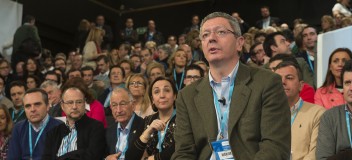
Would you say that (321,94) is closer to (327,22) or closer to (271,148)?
(271,148)

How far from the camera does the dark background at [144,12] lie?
13.7 metres

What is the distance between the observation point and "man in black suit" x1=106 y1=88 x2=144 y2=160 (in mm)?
4438

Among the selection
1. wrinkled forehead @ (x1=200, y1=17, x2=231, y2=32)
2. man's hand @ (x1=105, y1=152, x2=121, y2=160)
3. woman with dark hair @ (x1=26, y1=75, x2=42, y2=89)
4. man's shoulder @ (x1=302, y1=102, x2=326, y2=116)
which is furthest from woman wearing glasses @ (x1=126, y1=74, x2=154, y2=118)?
wrinkled forehead @ (x1=200, y1=17, x2=231, y2=32)

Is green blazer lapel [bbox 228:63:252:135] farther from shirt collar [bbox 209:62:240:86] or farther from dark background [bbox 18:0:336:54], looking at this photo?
dark background [bbox 18:0:336:54]

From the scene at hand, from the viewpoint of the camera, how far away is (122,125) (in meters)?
4.57

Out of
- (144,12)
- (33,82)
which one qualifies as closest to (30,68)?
(33,82)

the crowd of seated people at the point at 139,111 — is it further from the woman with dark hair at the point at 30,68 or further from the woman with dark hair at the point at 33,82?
the woman with dark hair at the point at 30,68

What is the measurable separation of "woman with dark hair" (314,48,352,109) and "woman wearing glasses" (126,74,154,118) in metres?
1.71

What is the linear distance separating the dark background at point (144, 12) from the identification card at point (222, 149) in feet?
36.9

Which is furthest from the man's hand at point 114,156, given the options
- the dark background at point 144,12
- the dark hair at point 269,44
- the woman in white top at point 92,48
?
the dark background at point 144,12

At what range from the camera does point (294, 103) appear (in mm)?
3965

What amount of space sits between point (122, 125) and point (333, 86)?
177 centimetres

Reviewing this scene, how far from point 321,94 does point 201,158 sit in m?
2.36

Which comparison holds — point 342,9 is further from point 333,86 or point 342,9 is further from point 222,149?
point 222,149
